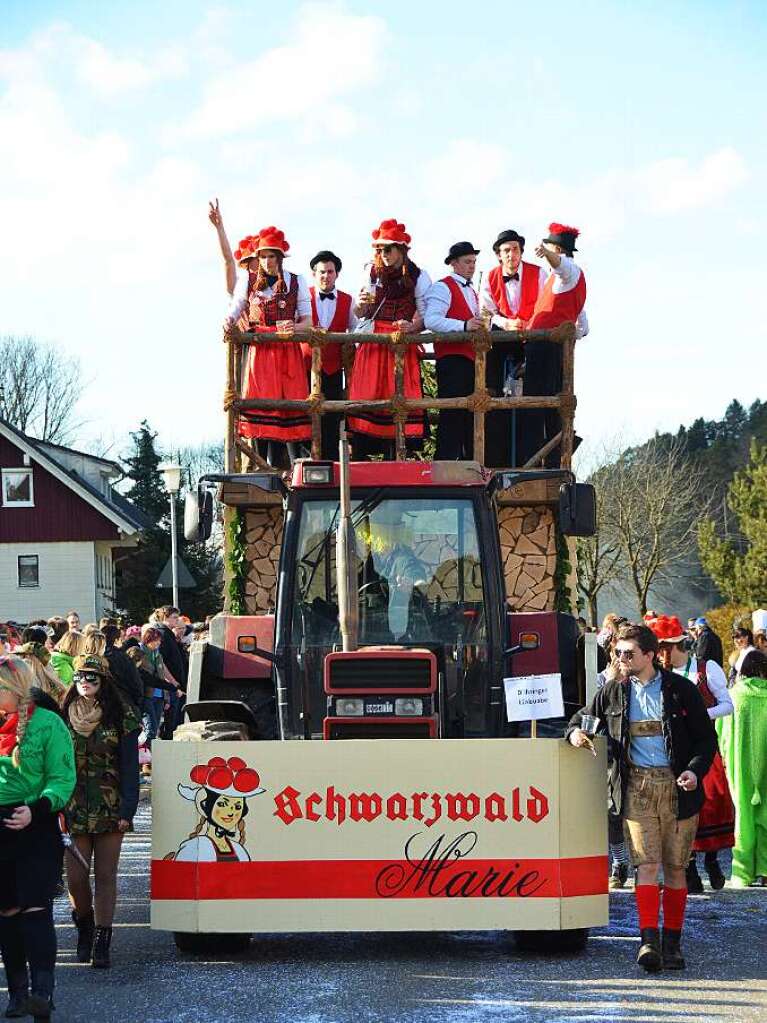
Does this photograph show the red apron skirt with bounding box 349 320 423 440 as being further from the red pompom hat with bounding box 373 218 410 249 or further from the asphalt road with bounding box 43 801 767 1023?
the asphalt road with bounding box 43 801 767 1023

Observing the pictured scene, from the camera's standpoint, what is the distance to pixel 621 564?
58750 millimetres

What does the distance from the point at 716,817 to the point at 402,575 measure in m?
3.20

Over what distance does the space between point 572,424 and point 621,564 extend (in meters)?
47.8

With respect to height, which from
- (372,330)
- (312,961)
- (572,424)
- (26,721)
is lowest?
(312,961)

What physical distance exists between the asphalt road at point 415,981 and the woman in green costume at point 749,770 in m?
1.54

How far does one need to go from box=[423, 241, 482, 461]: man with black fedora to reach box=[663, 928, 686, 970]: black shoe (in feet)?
13.8

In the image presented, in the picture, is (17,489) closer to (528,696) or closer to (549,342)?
(549,342)

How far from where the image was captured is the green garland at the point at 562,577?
11.5 m

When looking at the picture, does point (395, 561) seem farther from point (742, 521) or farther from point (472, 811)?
point (742, 521)

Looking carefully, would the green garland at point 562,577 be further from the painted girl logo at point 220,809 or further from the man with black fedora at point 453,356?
the painted girl logo at point 220,809

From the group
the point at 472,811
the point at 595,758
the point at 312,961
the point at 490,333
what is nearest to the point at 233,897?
the point at 312,961

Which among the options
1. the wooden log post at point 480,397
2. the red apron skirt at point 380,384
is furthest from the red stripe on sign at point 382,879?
the red apron skirt at point 380,384

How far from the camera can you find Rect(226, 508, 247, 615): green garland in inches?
457

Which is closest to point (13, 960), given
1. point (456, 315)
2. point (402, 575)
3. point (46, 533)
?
point (402, 575)
